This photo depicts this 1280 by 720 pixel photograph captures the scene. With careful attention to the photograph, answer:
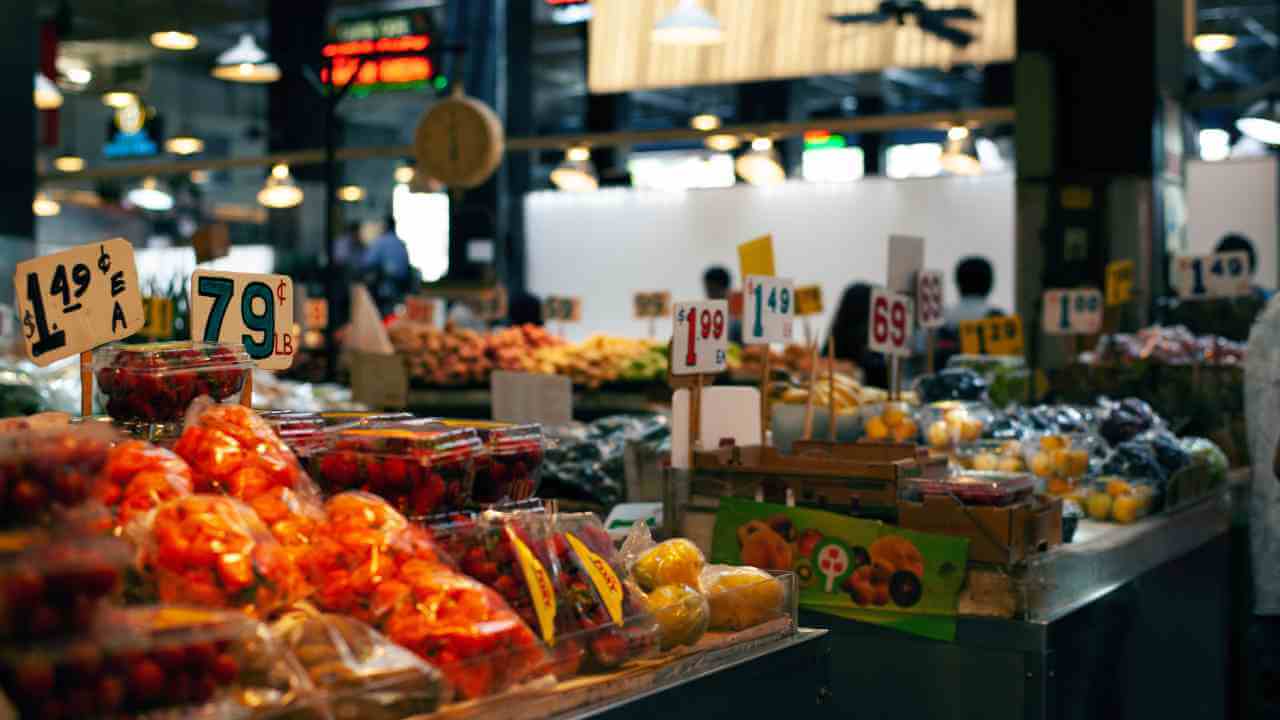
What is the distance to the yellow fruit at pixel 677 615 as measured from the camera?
2.09 m

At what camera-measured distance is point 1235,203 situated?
13.5 m

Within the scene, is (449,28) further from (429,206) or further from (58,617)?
(58,617)

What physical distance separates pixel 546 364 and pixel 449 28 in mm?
6067

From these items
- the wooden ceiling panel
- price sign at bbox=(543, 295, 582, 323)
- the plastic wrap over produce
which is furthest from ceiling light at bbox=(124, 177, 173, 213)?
the plastic wrap over produce

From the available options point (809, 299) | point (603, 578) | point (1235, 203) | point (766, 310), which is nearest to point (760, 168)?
point (1235, 203)

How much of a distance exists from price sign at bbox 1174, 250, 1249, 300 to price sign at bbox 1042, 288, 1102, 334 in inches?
24.6

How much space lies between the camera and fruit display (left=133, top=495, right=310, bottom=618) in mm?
1563

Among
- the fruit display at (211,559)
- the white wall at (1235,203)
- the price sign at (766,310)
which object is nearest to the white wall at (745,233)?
the white wall at (1235,203)

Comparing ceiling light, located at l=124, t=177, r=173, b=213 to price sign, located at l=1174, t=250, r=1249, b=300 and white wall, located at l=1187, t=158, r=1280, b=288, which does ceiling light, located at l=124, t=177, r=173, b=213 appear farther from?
price sign, located at l=1174, t=250, r=1249, b=300

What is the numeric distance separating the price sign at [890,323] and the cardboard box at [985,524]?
3.45 ft

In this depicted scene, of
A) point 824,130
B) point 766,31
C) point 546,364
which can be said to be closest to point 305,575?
point 546,364

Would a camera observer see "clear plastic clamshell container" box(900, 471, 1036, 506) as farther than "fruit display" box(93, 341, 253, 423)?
Yes

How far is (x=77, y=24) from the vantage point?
679 inches

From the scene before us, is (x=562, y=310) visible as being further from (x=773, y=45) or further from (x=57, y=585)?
(x=57, y=585)
